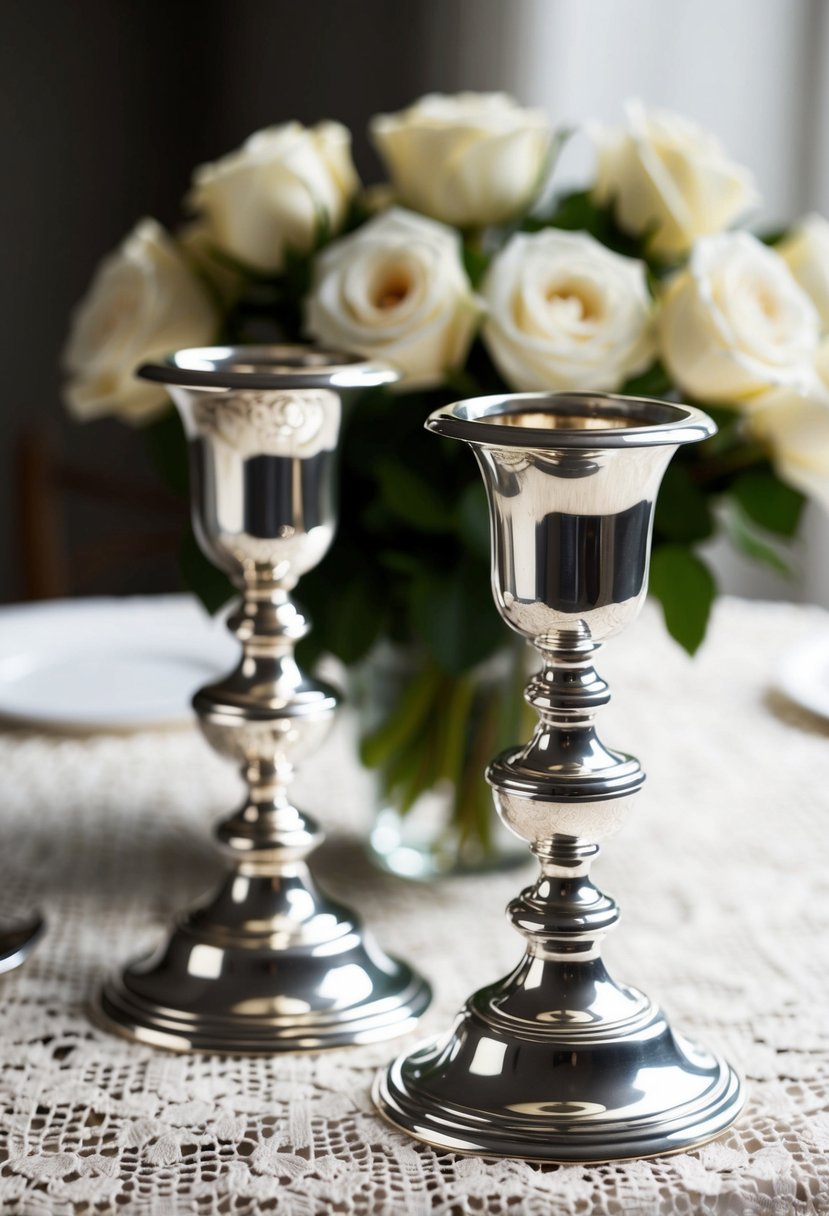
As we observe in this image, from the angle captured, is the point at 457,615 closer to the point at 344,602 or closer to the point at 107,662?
the point at 344,602

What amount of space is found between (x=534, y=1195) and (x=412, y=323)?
17.2 inches

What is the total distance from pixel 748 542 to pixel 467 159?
10.8 inches

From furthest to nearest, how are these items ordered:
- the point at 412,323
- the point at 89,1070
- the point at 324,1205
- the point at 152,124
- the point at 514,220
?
the point at 152,124 → the point at 514,220 → the point at 412,323 → the point at 89,1070 → the point at 324,1205

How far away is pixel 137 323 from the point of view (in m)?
0.88

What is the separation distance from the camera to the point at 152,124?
325 cm

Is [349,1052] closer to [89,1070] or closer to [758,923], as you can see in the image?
[89,1070]

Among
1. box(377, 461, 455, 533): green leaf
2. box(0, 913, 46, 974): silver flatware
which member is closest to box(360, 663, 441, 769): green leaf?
box(377, 461, 455, 533): green leaf

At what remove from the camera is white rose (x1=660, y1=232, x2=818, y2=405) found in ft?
2.50

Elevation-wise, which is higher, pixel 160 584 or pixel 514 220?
pixel 514 220

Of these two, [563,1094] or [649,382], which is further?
[649,382]

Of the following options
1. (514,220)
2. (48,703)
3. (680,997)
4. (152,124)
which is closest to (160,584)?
(152,124)

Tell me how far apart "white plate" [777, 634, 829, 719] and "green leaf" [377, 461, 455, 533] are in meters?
0.37

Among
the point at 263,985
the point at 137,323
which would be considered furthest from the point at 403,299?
the point at 263,985

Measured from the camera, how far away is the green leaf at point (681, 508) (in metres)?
0.81
